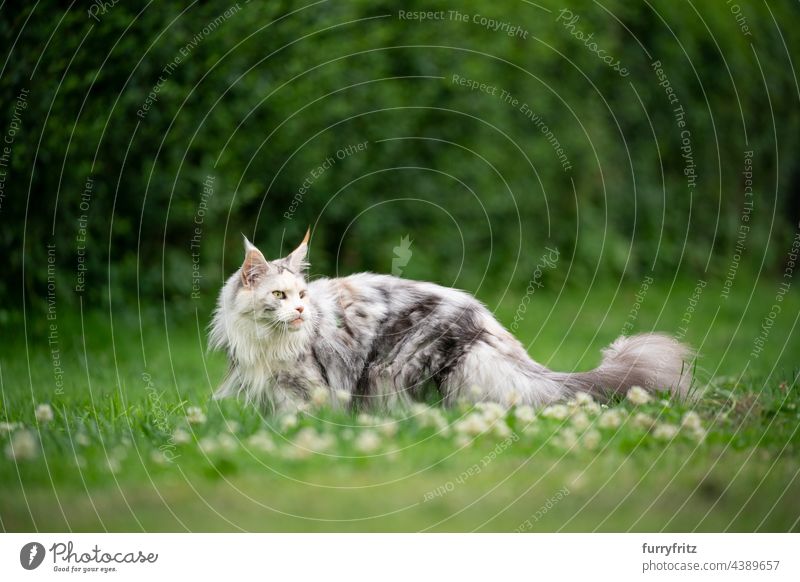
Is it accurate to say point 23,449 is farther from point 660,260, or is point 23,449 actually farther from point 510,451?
point 660,260

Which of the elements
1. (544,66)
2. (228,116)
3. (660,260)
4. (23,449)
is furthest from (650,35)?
(23,449)

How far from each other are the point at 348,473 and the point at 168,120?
208 inches

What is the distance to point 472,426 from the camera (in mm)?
4707

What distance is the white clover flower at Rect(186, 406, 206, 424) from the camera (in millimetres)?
4973

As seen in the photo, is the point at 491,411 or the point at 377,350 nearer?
the point at 491,411

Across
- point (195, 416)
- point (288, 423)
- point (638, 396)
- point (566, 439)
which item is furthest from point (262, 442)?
point (638, 396)

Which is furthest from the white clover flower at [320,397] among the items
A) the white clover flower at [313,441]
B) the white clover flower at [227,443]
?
the white clover flower at [227,443]

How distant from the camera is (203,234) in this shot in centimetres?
998

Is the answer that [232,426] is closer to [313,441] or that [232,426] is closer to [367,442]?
[313,441]

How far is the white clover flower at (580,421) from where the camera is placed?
4.88 m

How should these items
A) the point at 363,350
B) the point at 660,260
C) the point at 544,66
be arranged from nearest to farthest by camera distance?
the point at 363,350
the point at 544,66
the point at 660,260

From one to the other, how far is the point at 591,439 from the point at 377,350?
1.42 m
